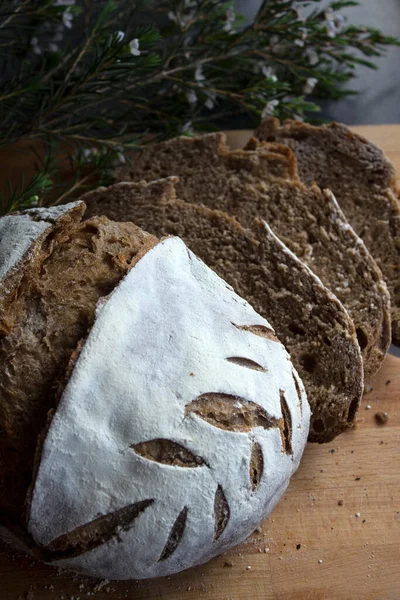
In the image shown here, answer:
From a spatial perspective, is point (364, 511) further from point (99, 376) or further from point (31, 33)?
point (31, 33)

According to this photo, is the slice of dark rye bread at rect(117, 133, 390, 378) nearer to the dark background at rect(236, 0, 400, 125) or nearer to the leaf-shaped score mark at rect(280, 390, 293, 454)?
the leaf-shaped score mark at rect(280, 390, 293, 454)

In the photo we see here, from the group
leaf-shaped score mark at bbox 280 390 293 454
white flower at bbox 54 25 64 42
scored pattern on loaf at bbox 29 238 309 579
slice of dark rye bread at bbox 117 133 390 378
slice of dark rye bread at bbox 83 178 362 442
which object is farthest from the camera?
white flower at bbox 54 25 64 42

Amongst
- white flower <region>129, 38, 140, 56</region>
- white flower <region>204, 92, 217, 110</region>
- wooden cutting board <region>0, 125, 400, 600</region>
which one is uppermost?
white flower <region>129, 38, 140, 56</region>

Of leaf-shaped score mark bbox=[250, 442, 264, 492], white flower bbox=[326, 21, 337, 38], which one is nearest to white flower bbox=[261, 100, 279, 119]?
white flower bbox=[326, 21, 337, 38]

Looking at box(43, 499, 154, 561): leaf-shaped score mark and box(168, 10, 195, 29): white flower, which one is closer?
box(43, 499, 154, 561): leaf-shaped score mark

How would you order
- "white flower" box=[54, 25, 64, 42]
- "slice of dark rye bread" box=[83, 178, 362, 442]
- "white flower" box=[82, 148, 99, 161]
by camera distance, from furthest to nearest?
"white flower" box=[54, 25, 64, 42]
"white flower" box=[82, 148, 99, 161]
"slice of dark rye bread" box=[83, 178, 362, 442]

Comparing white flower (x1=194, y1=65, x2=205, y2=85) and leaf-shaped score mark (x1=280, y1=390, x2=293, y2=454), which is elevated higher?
white flower (x1=194, y1=65, x2=205, y2=85)

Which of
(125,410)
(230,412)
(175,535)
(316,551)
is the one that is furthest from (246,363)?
(316,551)

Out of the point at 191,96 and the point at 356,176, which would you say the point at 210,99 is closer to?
the point at 191,96

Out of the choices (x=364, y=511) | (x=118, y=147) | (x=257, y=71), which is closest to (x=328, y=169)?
(x=257, y=71)
